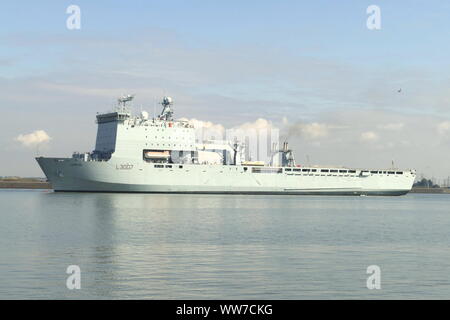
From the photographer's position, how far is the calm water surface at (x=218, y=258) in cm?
1611

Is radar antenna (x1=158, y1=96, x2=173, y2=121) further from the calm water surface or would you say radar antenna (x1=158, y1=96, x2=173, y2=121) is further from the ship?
the calm water surface

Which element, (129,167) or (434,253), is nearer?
(434,253)

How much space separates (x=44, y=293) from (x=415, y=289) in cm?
935

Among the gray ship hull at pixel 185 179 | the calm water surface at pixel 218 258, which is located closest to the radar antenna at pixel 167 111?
the gray ship hull at pixel 185 179

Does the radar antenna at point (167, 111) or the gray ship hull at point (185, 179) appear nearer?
the gray ship hull at point (185, 179)

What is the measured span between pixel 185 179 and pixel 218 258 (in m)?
46.6

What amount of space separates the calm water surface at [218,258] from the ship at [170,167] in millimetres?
27243

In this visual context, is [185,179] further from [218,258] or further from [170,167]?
[218,258]

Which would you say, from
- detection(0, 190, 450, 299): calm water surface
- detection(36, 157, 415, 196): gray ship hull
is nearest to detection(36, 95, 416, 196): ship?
detection(36, 157, 415, 196): gray ship hull

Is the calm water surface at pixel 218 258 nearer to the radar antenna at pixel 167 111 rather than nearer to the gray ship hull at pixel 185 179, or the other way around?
the gray ship hull at pixel 185 179

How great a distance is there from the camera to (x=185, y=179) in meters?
67.6

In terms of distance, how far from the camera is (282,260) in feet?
68.9

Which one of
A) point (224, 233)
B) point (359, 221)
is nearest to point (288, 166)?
point (359, 221)
